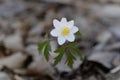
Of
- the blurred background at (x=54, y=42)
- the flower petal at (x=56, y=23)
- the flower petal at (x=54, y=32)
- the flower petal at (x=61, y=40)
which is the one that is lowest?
the flower petal at (x=61, y=40)

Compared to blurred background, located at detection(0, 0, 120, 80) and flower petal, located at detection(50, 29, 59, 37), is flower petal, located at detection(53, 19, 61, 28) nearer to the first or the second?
flower petal, located at detection(50, 29, 59, 37)

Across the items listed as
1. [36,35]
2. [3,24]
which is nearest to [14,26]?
[3,24]

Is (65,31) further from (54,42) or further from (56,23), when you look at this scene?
(54,42)

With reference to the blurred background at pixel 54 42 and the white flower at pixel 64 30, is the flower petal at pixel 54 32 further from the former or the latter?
the blurred background at pixel 54 42

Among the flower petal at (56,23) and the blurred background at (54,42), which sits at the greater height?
the blurred background at (54,42)

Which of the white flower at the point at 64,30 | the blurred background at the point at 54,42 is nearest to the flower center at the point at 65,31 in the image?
the white flower at the point at 64,30

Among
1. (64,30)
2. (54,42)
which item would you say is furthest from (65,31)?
(54,42)

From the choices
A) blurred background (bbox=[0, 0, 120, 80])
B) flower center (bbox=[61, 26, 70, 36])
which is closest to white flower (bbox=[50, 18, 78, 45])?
flower center (bbox=[61, 26, 70, 36])
